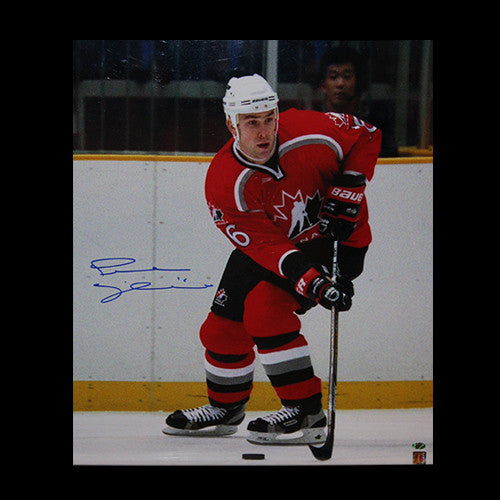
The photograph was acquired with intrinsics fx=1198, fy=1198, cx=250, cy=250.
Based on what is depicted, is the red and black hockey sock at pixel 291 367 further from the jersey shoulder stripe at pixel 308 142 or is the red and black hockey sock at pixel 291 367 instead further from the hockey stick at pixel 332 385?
the jersey shoulder stripe at pixel 308 142

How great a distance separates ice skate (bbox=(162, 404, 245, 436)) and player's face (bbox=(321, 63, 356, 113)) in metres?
1.16

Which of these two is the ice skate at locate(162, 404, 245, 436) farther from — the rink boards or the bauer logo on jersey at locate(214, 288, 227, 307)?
the bauer logo on jersey at locate(214, 288, 227, 307)

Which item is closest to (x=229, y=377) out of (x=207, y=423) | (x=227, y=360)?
(x=227, y=360)

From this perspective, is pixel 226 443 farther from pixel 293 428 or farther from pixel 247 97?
pixel 247 97

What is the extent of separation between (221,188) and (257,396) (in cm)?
79

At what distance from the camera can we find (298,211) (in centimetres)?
424

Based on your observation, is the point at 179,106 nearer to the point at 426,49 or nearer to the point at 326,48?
the point at 326,48

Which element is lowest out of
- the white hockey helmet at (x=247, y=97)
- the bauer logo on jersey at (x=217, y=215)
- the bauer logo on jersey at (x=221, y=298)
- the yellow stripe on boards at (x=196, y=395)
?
the yellow stripe on boards at (x=196, y=395)

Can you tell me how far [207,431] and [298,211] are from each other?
87cm

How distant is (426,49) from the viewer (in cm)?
434

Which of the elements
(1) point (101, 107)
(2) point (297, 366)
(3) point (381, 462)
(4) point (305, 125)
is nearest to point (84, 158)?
(1) point (101, 107)

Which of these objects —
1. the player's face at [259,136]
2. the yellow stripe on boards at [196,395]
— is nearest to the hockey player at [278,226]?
the player's face at [259,136]
